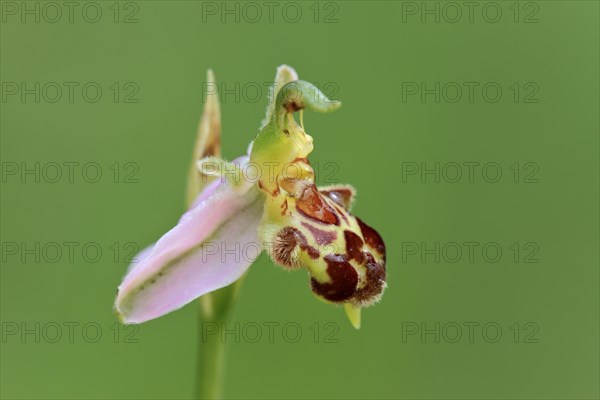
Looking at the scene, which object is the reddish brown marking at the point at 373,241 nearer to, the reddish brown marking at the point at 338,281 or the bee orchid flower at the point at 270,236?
the bee orchid flower at the point at 270,236

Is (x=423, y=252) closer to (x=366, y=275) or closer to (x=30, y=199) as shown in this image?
(x=30, y=199)

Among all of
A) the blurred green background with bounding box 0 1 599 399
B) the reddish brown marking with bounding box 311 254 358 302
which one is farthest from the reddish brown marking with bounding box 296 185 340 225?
the blurred green background with bounding box 0 1 599 399

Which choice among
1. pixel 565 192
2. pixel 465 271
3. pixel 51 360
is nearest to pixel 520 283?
pixel 465 271

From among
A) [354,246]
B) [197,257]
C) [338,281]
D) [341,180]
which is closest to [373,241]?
[354,246]

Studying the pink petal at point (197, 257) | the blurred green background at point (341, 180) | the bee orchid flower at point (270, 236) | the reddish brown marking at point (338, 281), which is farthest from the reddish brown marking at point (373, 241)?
the blurred green background at point (341, 180)

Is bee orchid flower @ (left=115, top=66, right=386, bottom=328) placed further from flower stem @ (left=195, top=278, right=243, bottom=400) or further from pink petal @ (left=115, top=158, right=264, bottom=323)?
A: flower stem @ (left=195, top=278, right=243, bottom=400)

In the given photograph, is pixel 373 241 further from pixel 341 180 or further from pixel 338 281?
pixel 341 180
